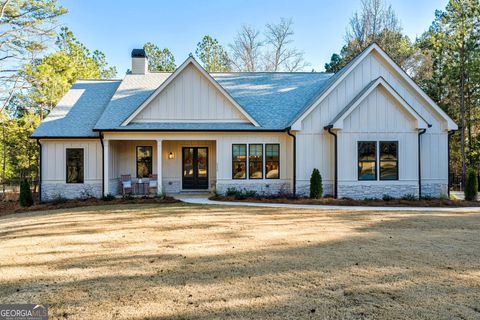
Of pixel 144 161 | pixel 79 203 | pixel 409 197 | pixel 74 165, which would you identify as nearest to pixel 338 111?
pixel 409 197

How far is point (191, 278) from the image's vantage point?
15.4 feet

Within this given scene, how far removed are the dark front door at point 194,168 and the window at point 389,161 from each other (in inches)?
331

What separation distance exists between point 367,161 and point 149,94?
11.4 m

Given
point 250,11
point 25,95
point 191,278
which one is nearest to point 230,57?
point 250,11

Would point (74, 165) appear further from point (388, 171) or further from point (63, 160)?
point (388, 171)

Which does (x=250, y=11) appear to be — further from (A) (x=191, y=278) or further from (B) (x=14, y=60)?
(A) (x=191, y=278)

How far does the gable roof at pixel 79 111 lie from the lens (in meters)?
15.0

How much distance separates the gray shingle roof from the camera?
14.9 m

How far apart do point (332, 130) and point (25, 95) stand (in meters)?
23.3

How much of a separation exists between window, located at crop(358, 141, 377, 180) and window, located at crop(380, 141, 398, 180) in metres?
0.31

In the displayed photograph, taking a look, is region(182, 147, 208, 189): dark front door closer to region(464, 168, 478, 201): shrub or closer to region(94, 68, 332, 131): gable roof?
region(94, 68, 332, 131): gable roof

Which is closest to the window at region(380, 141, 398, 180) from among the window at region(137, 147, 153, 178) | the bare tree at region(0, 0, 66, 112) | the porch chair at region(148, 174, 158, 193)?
the porch chair at region(148, 174, 158, 193)

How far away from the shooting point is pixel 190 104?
597 inches

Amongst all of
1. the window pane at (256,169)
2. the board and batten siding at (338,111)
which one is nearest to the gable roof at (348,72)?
the board and batten siding at (338,111)
